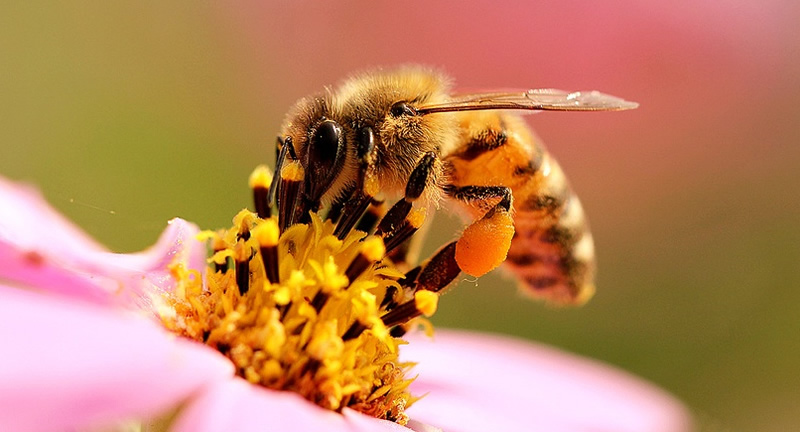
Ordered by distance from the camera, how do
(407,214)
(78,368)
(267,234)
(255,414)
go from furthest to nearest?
1. (407,214)
2. (267,234)
3. (255,414)
4. (78,368)

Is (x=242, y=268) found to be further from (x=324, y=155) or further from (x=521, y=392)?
(x=521, y=392)

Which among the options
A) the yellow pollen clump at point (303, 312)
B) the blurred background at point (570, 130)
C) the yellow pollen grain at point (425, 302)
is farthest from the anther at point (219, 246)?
the blurred background at point (570, 130)

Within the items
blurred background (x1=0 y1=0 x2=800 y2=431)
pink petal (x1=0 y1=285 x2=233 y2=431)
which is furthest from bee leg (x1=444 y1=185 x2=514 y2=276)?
blurred background (x1=0 y1=0 x2=800 y2=431)

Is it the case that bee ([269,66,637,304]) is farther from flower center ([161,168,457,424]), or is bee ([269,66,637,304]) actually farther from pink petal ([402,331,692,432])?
pink petal ([402,331,692,432])

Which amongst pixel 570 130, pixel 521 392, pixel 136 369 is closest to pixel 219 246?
pixel 136 369

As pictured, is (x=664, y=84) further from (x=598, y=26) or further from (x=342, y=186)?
(x=342, y=186)

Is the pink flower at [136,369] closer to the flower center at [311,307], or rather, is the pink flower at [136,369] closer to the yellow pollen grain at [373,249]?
the flower center at [311,307]
